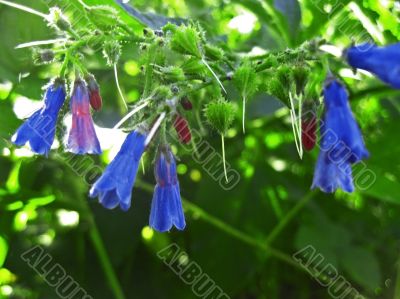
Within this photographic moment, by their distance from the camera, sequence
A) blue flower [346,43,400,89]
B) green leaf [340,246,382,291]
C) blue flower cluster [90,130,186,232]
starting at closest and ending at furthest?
1. blue flower [346,43,400,89]
2. blue flower cluster [90,130,186,232]
3. green leaf [340,246,382,291]

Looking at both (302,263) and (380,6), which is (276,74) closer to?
(380,6)

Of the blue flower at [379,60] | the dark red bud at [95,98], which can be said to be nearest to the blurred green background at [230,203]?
the dark red bud at [95,98]

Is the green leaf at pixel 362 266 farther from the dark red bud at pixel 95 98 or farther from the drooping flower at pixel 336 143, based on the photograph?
the dark red bud at pixel 95 98

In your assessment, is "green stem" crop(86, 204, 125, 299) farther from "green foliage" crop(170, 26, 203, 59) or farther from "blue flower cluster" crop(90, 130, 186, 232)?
"green foliage" crop(170, 26, 203, 59)

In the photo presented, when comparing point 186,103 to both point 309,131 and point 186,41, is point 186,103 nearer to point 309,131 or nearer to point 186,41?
point 186,41

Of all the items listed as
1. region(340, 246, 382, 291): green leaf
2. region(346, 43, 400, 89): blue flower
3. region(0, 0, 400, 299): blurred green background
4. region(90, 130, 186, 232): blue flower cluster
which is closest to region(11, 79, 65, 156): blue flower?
region(90, 130, 186, 232): blue flower cluster
